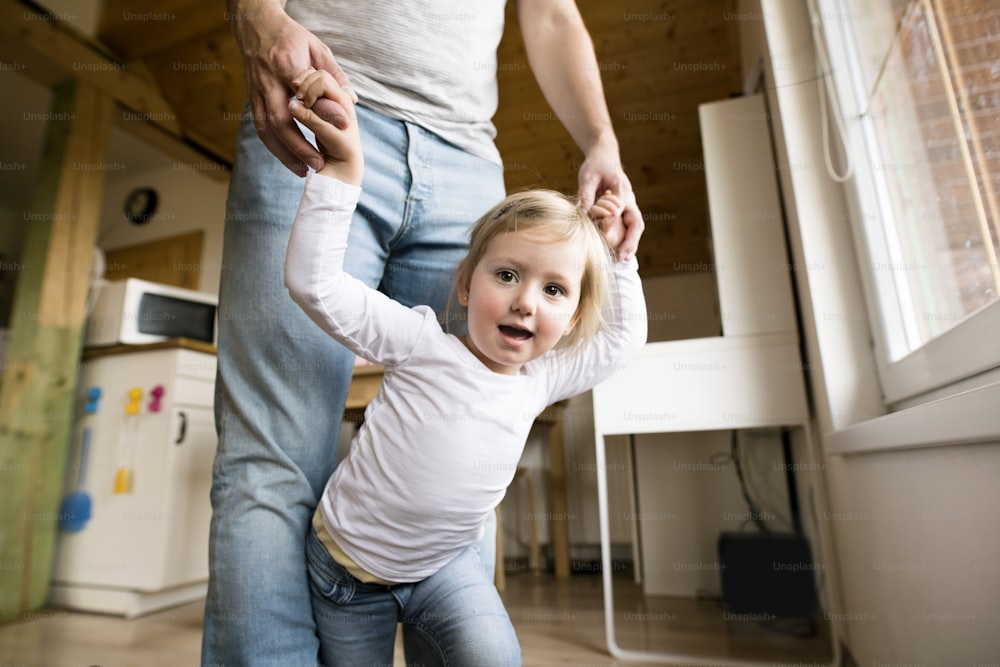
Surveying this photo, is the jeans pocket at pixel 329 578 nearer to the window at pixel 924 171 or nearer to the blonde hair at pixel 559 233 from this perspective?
the blonde hair at pixel 559 233

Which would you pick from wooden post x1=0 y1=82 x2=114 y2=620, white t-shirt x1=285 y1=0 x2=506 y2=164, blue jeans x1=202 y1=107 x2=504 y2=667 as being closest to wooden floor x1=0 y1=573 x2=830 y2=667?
wooden post x1=0 y1=82 x2=114 y2=620

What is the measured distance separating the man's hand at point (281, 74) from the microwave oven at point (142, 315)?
6.72 feet

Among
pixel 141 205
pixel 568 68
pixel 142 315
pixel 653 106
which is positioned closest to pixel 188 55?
pixel 141 205

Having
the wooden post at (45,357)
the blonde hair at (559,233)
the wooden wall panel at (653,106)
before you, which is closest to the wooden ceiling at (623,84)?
the wooden wall panel at (653,106)

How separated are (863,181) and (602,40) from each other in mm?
1492

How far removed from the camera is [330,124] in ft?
1.57

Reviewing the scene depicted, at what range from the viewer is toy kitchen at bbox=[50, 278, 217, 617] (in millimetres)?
1986

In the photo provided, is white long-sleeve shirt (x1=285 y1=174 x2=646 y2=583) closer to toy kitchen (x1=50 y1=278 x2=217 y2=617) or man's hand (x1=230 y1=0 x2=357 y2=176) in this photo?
man's hand (x1=230 y1=0 x2=357 y2=176)

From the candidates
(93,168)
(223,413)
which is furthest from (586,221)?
(93,168)

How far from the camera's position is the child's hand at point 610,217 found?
656 millimetres

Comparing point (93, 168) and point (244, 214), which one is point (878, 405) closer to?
point (244, 214)

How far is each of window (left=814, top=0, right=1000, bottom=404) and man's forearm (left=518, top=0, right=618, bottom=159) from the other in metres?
0.53

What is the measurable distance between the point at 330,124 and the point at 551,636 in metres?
1.57

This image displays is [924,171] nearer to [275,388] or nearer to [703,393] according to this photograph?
[703,393]
